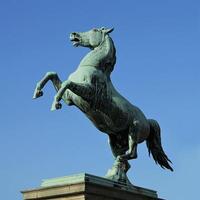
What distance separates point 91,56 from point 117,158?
6.54 feet

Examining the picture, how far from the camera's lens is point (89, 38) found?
1155cm

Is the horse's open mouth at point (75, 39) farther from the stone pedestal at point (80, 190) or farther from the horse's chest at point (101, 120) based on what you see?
the stone pedestal at point (80, 190)

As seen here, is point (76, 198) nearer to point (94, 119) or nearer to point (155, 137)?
point (94, 119)

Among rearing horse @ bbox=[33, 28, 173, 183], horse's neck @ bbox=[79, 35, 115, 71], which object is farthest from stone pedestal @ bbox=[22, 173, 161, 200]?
horse's neck @ bbox=[79, 35, 115, 71]

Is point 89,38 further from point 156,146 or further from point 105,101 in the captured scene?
point 156,146

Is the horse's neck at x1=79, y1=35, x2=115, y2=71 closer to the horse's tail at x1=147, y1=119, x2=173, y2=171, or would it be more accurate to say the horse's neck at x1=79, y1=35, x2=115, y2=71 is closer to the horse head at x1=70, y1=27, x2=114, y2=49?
the horse head at x1=70, y1=27, x2=114, y2=49

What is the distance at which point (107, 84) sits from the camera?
10.9m

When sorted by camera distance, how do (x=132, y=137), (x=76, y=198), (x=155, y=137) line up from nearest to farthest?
(x=76, y=198), (x=132, y=137), (x=155, y=137)

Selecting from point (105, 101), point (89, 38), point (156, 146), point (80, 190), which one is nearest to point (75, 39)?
point (89, 38)

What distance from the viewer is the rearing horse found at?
10.5m

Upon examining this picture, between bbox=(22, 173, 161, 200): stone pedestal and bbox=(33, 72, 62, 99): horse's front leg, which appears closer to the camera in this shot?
bbox=(22, 173, 161, 200): stone pedestal

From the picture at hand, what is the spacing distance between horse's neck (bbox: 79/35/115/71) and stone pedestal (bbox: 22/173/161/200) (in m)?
2.23

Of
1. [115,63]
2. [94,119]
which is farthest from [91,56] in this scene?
[94,119]

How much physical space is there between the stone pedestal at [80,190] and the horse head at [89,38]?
2789 millimetres
